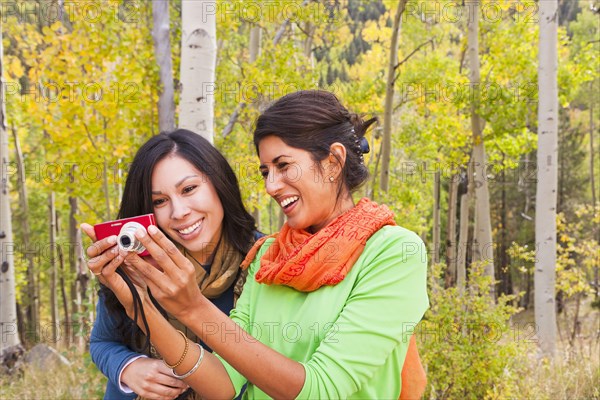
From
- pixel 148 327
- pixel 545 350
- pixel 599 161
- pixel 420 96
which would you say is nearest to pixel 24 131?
pixel 420 96

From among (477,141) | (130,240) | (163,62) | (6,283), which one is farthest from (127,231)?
(477,141)

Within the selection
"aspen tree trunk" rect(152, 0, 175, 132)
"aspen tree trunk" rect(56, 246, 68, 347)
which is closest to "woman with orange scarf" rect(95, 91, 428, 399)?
"aspen tree trunk" rect(152, 0, 175, 132)

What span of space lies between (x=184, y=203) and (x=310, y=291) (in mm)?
691

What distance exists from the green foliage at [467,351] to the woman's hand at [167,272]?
2976 mm

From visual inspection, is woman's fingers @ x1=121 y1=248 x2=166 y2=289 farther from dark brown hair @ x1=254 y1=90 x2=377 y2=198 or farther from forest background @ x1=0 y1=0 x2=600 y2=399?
forest background @ x1=0 y1=0 x2=600 y2=399

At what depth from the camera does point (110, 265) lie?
1.48 m

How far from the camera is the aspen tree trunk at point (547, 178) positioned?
6.83 metres

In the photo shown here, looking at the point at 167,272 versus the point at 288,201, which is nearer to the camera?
the point at 167,272

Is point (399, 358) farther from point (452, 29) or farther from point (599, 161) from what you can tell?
point (599, 161)

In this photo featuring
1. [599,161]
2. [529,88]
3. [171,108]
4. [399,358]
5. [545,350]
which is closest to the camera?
[399,358]

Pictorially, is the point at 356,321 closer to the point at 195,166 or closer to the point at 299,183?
the point at 299,183

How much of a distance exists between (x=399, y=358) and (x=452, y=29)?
12532mm

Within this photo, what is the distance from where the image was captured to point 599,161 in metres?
23.5

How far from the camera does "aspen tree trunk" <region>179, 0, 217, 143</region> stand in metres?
3.53
